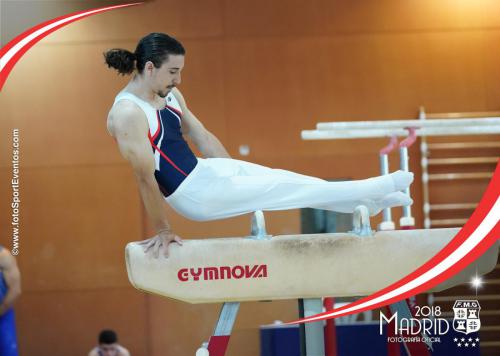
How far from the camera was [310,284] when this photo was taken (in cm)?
388

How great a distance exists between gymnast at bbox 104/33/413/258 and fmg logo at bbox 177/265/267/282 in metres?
0.17

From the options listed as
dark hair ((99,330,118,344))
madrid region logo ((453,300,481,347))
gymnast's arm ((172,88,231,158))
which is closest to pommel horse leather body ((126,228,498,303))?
gymnast's arm ((172,88,231,158))

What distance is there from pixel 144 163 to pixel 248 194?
0.51 meters

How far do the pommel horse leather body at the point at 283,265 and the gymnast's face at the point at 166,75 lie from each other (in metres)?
0.76

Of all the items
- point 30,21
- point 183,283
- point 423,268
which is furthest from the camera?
point 30,21

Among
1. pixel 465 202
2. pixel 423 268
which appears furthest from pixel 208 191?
pixel 465 202

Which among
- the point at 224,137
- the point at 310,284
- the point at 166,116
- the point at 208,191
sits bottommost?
the point at 310,284

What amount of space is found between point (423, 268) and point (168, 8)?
4.21m

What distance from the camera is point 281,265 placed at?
3834 mm

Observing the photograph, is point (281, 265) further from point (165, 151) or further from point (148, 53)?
point (148, 53)

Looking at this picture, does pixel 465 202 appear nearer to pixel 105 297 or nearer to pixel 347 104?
pixel 347 104

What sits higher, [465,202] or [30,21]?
[30,21]

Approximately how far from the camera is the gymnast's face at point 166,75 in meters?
3.97

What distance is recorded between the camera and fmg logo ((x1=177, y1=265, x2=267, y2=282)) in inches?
149
